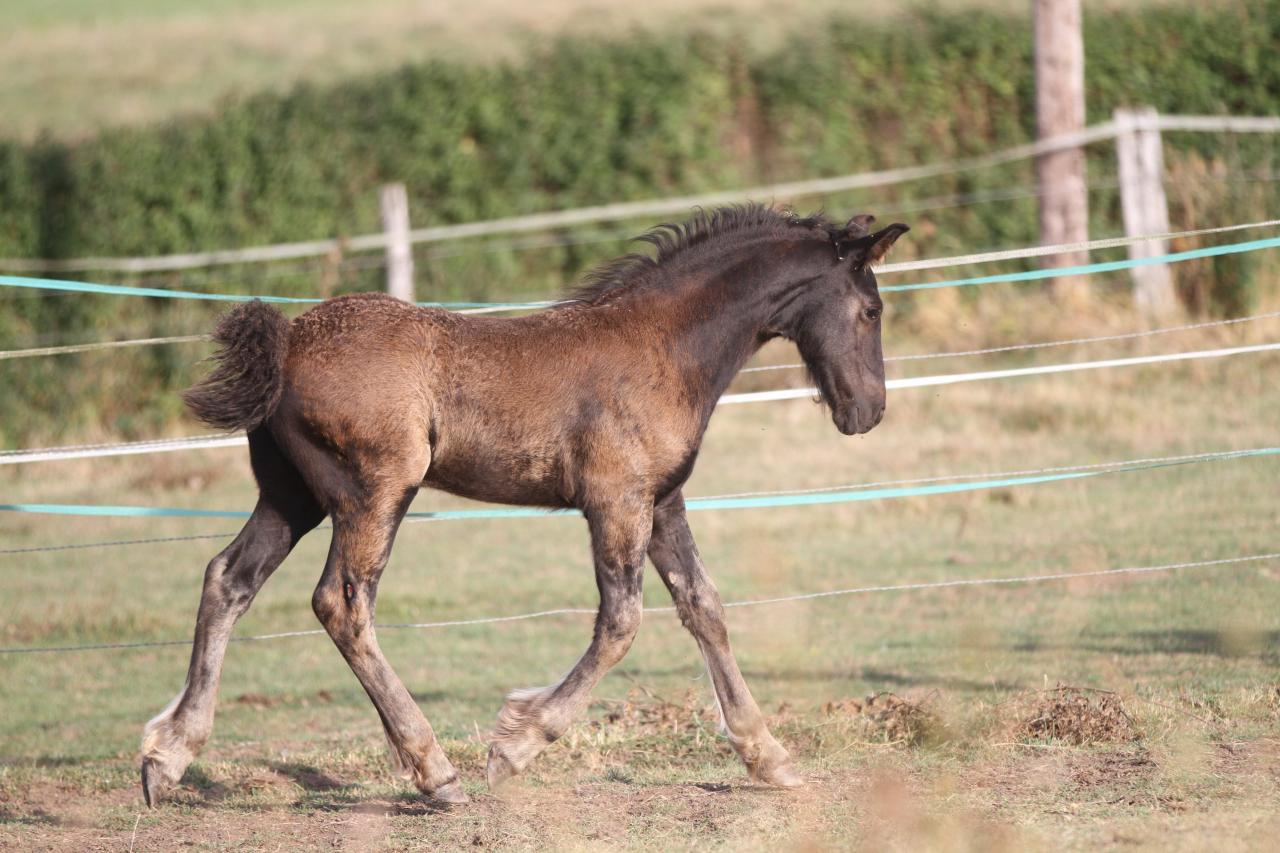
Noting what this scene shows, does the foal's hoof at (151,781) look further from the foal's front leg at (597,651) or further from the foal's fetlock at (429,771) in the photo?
the foal's front leg at (597,651)

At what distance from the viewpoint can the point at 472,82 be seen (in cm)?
1748

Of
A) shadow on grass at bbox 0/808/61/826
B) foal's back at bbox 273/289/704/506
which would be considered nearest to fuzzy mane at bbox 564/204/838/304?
foal's back at bbox 273/289/704/506

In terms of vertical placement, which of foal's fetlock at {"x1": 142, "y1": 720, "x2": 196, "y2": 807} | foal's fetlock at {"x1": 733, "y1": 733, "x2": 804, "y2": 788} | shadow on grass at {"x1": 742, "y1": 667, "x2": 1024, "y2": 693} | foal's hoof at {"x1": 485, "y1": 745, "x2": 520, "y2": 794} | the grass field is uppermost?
the grass field

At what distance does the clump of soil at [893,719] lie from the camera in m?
6.33

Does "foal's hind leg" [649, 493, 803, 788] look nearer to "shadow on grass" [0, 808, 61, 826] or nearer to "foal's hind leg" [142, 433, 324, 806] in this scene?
"foal's hind leg" [142, 433, 324, 806]

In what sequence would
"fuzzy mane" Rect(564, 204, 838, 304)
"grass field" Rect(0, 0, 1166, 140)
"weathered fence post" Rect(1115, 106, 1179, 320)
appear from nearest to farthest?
"fuzzy mane" Rect(564, 204, 838, 304), "weathered fence post" Rect(1115, 106, 1179, 320), "grass field" Rect(0, 0, 1166, 140)

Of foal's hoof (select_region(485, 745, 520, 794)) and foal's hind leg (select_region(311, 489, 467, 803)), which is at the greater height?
foal's hind leg (select_region(311, 489, 467, 803))

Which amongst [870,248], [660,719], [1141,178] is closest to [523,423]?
[870,248]

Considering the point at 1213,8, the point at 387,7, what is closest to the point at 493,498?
the point at 1213,8

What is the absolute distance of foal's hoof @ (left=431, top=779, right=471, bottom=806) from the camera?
552cm

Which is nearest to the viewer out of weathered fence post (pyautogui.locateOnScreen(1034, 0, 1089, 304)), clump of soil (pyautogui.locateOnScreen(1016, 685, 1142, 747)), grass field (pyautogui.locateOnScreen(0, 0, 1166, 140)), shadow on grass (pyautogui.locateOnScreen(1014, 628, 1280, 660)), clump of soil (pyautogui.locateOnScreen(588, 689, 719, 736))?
clump of soil (pyautogui.locateOnScreen(1016, 685, 1142, 747))

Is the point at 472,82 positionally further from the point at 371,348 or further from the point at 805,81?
the point at 371,348

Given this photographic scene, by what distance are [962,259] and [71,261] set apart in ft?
40.2

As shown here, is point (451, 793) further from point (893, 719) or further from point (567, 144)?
point (567, 144)
